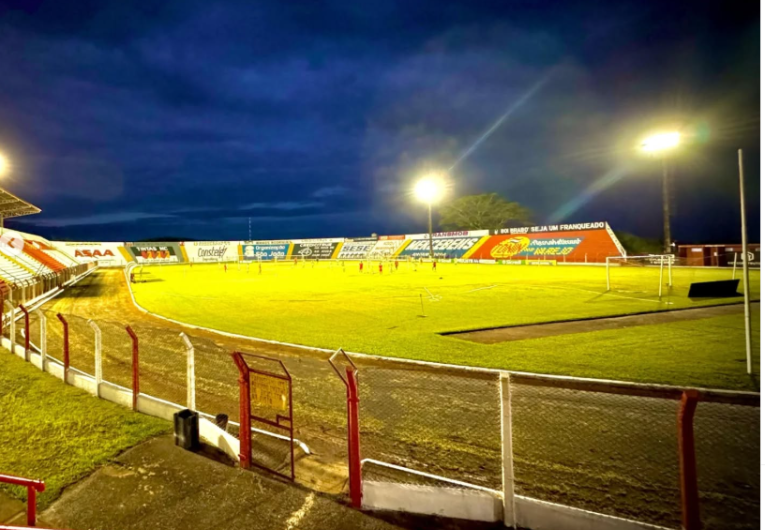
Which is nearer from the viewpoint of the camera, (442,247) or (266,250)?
(442,247)

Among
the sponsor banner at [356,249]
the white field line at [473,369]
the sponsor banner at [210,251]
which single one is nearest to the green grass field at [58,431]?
the white field line at [473,369]

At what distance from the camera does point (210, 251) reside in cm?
8419

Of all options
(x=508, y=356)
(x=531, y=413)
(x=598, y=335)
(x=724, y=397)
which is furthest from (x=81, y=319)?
(x=724, y=397)

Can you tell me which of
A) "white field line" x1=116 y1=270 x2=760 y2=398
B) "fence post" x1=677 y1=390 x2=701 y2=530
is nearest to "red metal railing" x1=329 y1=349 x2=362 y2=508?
"white field line" x1=116 y1=270 x2=760 y2=398

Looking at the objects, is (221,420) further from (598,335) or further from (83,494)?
(598,335)

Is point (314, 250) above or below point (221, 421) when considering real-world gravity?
above

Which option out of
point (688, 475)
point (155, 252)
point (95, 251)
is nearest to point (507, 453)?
point (688, 475)

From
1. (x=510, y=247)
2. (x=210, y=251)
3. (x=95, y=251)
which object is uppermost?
(x=210, y=251)

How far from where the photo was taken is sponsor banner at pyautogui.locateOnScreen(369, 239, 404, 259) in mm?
80750

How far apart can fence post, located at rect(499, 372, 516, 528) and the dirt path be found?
7.47 meters

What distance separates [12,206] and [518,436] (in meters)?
49.0

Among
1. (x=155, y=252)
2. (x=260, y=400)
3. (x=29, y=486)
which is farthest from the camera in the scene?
(x=155, y=252)

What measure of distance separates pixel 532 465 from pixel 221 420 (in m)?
4.32

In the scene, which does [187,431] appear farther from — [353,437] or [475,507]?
[475,507]
